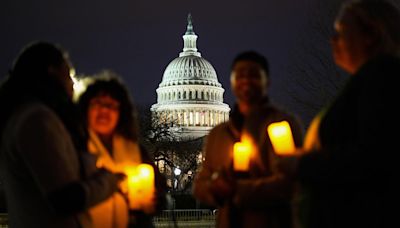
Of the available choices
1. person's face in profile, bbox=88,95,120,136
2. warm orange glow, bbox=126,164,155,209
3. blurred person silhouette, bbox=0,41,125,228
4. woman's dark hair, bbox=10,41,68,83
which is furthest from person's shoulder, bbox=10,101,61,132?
person's face in profile, bbox=88,95,120,136

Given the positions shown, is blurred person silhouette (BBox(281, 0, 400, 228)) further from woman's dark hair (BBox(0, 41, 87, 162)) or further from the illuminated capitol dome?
the illuminated capitol dome

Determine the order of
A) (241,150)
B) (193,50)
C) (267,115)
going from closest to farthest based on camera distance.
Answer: (241,150)
(267,115)
(193,50)

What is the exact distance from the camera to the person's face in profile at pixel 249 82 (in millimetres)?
3898

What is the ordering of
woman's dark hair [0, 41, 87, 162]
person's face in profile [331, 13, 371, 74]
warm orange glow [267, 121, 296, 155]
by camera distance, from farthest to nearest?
1. woman's dark hair [0, 41, 87, 162]
2. warm orange glow [267, 121, 296, 155]
3. person's face in profile [331, 13, 371, 74]

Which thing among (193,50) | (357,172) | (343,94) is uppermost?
(193,50)

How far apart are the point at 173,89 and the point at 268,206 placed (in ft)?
347

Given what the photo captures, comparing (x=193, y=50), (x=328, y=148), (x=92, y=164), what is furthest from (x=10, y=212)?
(x=193, y=50)

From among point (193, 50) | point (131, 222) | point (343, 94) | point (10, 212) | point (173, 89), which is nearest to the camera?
point (343, 94)

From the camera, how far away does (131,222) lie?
166 inches

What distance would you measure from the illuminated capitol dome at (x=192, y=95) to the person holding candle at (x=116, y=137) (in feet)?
317

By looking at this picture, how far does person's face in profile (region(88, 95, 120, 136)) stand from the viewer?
13.8 ft

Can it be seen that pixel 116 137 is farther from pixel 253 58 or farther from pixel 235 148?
pixel 235 148

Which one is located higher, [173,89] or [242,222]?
[173,89]

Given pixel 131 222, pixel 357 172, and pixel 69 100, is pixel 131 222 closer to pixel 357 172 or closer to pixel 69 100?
pixel 69 100
